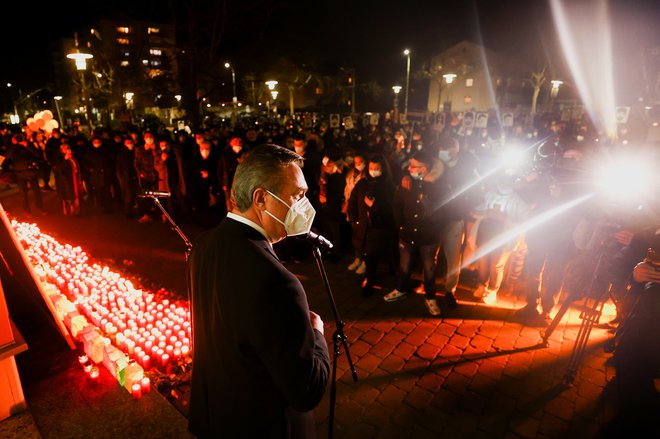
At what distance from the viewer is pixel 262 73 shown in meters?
28.9

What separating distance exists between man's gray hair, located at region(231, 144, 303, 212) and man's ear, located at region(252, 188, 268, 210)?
0.01 m

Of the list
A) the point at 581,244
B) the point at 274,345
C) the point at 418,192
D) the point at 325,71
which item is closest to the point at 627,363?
the point at 581,244

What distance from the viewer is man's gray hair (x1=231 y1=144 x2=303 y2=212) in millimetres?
1724

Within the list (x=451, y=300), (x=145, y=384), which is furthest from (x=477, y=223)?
(x=145, y=384)

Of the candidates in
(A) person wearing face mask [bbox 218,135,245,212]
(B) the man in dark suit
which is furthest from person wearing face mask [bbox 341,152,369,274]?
(B) the man in dark suit

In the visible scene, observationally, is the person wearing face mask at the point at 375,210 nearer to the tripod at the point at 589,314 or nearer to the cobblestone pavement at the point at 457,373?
the cobblestone pavement at the point at 457,373

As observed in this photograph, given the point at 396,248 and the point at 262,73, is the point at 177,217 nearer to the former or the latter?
the point at 396,248

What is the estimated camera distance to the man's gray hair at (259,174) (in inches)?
67.9

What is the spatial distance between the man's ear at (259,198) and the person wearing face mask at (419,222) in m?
3.63

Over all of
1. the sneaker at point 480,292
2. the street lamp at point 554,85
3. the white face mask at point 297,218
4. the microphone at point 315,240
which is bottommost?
the sneaker at point 480,292

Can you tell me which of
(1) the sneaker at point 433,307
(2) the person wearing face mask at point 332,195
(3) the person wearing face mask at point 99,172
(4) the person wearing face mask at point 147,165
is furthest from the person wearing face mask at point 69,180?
(1) the sneaker at point 433,307

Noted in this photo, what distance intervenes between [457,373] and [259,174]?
355 cm

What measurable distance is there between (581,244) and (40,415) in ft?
19.4

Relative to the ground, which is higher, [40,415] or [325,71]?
[325,71]
